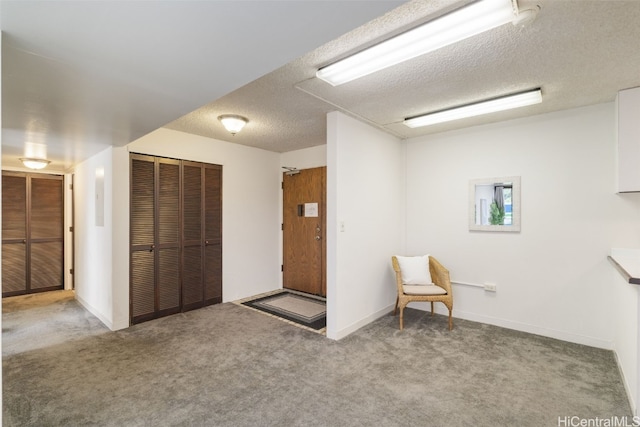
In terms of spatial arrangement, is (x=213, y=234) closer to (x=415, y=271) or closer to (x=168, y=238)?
(x=168, y=238)

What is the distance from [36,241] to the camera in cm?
523

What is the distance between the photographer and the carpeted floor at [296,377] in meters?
2.03

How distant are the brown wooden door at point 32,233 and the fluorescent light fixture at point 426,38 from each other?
5.80 meters

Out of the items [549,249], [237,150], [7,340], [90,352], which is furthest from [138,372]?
[549,249]

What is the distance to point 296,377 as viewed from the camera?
8.14 feet

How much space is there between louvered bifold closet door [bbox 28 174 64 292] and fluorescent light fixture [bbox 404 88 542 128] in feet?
20.4

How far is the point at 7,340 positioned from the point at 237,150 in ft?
11.5

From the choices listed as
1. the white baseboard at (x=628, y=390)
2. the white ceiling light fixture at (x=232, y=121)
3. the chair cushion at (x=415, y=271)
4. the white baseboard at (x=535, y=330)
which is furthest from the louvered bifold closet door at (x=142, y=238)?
the white baseboard at (x=628, y=390)

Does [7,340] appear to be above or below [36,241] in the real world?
below

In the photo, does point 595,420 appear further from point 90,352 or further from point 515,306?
point 90,352

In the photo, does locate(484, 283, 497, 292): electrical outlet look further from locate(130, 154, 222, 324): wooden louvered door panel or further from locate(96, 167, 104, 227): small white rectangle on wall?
locate(96, 167, 104, 227): small white rectangle on wall

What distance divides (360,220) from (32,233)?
18.8ft

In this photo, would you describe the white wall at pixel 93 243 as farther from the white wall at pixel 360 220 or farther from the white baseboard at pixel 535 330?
the white baseboard at pixel 535 330

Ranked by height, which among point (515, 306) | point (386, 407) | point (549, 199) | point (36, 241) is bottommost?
point (386, 407)
